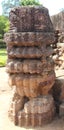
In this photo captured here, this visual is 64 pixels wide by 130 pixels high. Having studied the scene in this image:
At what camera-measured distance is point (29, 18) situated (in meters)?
4.00

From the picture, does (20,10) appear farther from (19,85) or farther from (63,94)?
(63,94)

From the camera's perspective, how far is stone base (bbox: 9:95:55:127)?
4.10 meters

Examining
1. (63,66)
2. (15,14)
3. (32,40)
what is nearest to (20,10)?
(15,14)

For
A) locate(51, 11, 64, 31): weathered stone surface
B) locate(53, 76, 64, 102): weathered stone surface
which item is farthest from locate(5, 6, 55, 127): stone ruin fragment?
locate(51, 11, 64, 31): weathered stone surface

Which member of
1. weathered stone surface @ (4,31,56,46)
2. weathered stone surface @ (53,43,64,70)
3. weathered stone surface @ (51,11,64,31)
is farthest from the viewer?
weathered stone surface @ (53,43,64,70)

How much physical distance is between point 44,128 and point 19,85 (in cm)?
72

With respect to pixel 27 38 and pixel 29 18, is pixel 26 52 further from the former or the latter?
pixel 29 18

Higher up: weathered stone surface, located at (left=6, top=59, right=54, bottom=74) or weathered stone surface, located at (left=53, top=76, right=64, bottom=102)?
weathered stone surface, located at (left=6, top=59, right=54, bottom=74)

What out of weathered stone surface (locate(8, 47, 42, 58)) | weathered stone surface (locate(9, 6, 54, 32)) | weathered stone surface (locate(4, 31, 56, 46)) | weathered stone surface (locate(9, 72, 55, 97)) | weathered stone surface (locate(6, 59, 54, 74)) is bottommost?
weathered stone surface (locate(9, 72, 55, 97))

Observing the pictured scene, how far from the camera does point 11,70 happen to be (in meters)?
3.98

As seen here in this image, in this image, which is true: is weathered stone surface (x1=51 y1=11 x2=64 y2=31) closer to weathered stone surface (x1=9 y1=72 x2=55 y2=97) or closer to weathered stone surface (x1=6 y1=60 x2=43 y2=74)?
weathered stone surface (x1=9 y1=72 x2=55 y2=97)

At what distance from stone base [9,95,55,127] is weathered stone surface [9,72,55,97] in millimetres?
110

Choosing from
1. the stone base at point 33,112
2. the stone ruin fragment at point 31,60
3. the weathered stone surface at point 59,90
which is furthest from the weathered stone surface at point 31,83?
the weathered stone surface at point 59,90

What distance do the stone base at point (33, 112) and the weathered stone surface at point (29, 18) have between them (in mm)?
1039
